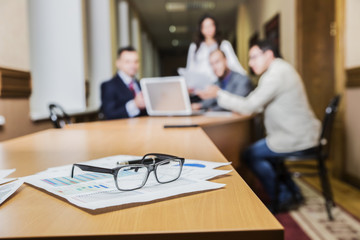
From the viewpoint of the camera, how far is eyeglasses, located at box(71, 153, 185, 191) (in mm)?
670

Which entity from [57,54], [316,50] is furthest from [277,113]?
[57,54]

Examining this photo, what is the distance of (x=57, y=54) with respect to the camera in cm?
430

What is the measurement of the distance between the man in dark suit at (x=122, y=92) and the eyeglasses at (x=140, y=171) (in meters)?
2.55

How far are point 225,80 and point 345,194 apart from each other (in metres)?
1.49

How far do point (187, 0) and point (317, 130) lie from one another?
614cm

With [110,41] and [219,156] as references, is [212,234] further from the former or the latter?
[110,41]

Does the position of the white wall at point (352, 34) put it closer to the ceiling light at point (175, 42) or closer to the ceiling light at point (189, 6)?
the ceiling light at point (189, 6)

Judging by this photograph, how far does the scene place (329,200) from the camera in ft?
8.91

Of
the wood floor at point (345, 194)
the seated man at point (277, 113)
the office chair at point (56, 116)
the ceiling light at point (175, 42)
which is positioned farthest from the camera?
the ceiling light at point (175, 42)

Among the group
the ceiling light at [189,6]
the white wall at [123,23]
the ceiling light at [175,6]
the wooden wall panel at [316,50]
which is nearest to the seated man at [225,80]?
the wooden wall panel at [316,50]

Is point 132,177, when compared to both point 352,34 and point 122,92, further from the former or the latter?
point 352,34

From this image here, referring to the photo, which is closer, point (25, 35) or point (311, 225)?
point (311, 225)

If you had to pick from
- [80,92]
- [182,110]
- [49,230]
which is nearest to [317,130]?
[182,110]

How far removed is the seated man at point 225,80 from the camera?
356 centimetres
